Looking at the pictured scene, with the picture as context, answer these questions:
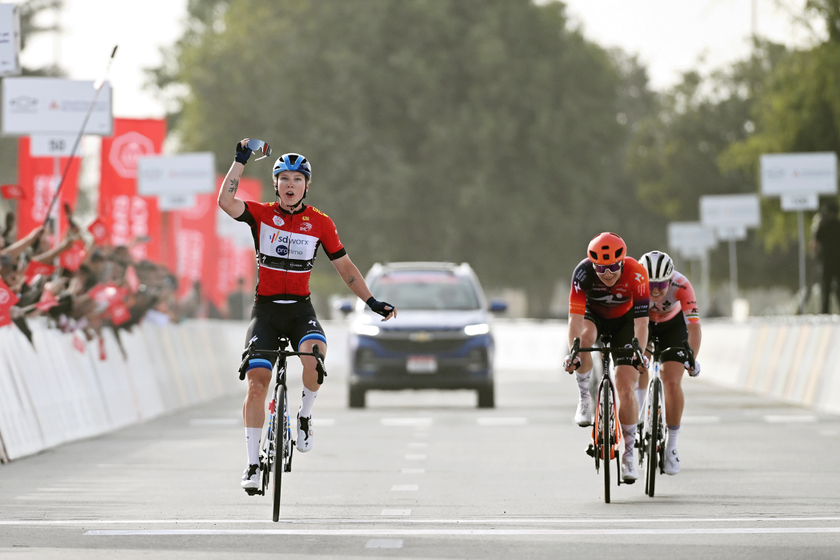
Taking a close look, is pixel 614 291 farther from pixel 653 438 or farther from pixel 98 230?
pixel 98 230

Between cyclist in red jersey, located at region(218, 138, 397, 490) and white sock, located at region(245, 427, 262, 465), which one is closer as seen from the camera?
white sock, located at region(245, 427, 262, 465)

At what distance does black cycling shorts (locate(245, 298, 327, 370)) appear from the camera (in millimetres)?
11617

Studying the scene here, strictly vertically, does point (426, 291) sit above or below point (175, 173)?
below

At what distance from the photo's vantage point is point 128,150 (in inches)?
1518

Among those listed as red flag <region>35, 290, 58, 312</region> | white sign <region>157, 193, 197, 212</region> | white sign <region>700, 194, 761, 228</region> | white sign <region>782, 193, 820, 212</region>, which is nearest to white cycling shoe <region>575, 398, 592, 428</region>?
red flag <region>35, 290, 58, 312</region>

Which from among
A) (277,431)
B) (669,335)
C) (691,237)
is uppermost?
(691,237)

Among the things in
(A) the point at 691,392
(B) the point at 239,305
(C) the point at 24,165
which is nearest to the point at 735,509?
(A) the point at 691,392

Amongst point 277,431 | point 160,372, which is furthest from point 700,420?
point 277,431

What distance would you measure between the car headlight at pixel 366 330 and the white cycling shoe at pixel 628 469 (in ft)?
37.7

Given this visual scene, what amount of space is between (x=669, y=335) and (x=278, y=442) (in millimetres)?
3983

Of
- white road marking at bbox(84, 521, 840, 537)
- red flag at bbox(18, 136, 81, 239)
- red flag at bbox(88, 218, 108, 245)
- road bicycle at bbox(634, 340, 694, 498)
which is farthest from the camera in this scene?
red flag at bbox(18, 136, 81, 239)

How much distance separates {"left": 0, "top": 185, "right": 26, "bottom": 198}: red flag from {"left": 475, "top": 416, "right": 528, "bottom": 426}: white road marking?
593 cm

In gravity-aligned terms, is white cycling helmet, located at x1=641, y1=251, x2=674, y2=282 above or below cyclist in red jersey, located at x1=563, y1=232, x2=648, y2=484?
above

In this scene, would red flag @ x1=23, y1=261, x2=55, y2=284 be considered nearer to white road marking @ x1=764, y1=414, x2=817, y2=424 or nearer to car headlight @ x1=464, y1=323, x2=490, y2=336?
car headlight @ x1=464, y1=323, x2=490, y2=336
